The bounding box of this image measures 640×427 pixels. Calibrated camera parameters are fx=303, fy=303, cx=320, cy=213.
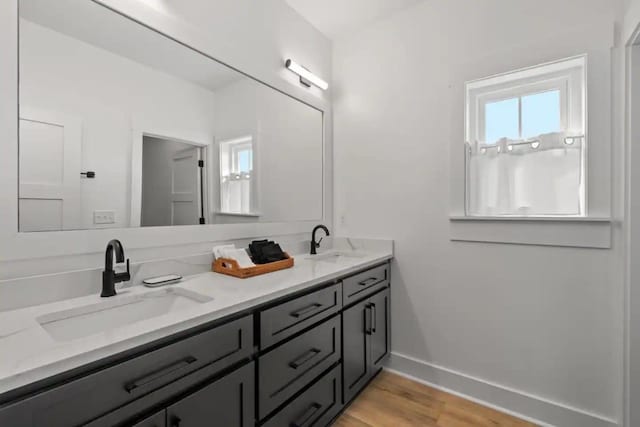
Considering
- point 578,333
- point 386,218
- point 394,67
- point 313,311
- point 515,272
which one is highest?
point 394,67

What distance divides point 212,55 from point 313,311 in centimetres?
146

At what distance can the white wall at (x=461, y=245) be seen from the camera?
159 cm

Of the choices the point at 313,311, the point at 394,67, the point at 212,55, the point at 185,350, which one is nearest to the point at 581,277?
the point at 313,311

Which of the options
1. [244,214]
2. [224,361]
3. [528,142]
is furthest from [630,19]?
[224,361]

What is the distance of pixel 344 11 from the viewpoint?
7.13 feet

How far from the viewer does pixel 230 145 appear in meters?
1.79

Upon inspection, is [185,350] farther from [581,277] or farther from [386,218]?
[581,277]

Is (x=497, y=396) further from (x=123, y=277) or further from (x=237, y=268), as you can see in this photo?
(x=123, y=277)

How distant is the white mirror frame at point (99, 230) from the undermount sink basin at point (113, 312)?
0.88 ft

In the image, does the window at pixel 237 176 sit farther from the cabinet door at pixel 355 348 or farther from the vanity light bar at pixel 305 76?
the cabinet door at pixel 355 348

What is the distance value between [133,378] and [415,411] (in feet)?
5.27

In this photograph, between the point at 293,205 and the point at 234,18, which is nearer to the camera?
the point at 234,18

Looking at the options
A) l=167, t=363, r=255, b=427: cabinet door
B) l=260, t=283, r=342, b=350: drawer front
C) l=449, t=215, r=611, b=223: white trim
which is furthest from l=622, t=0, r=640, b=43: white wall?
l=167, t=363, r=255, b=427: cabinet door

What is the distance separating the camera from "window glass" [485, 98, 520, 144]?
1841 millimetres
